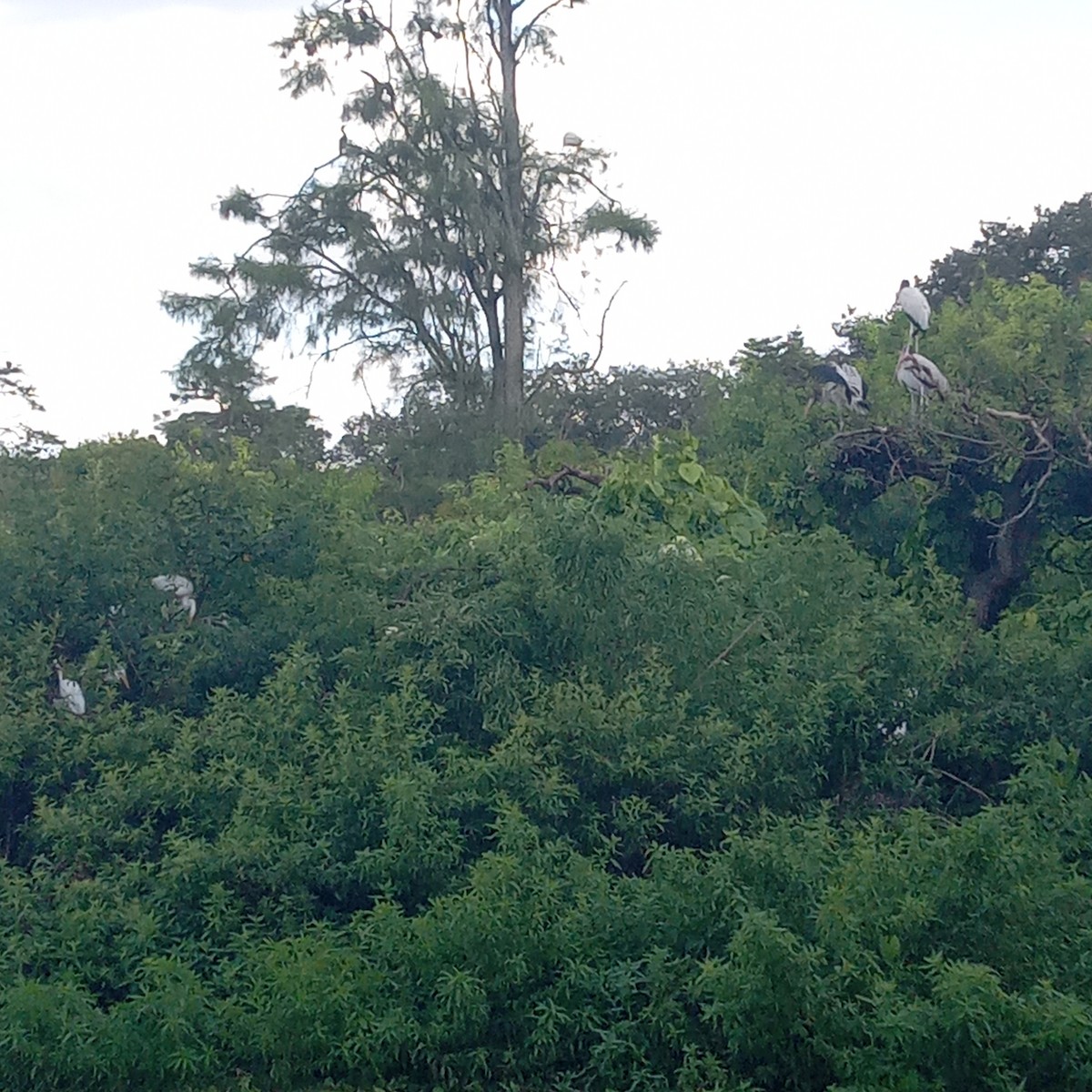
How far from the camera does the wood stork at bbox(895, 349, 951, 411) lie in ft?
32.4

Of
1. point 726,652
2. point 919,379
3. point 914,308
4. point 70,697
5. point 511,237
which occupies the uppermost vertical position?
point 511,237

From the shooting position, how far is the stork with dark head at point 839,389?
1086 centimetres

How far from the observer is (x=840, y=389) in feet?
35.9

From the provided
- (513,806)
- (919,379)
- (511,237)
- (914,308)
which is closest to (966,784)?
(513,806)

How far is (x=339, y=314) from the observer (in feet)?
66.4

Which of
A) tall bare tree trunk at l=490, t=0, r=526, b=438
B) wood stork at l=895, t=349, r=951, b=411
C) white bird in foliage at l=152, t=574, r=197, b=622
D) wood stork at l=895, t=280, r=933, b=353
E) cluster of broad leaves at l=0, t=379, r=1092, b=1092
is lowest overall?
cluster of broad leaves at l=0, t=379, r=1092, b=1092

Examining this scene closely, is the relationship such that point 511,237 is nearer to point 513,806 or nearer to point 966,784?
point 966,784

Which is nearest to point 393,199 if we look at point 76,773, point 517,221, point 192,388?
point 517,221

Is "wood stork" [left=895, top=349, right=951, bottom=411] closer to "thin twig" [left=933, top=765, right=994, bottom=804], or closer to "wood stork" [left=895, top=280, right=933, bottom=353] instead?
"wood stork" [left=895, top=280, right=933, bottom=353]

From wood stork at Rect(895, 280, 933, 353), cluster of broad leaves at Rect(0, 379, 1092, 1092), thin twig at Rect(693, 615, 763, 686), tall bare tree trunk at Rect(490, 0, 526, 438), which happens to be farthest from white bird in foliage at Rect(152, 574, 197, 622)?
tall bare tree trunk at Rect(490, 0, 526, 438)

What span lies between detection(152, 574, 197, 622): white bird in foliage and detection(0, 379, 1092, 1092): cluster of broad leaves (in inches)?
2.7

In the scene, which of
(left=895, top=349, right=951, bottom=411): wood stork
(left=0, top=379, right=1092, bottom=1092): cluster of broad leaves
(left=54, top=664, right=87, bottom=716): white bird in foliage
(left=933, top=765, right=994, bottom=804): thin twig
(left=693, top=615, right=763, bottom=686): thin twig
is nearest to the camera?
(left=0, top=379, right=1092, bottom=1092): cluster of broad leaves

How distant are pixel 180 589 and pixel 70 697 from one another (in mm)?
927

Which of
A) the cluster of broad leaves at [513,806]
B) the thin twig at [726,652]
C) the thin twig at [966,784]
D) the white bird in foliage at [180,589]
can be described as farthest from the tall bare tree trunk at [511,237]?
the thin twig at [966,784]
